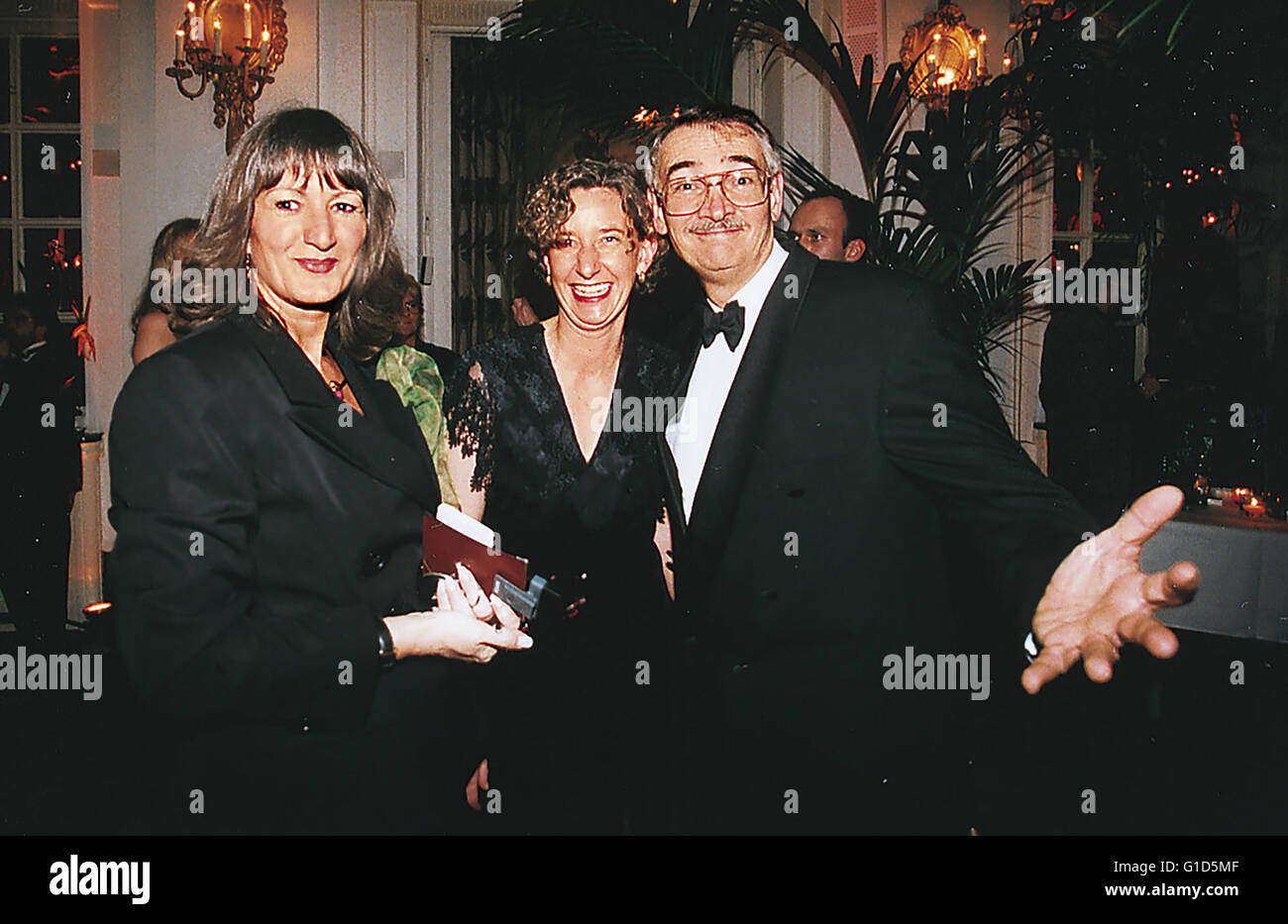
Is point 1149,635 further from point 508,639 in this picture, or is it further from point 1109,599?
point 508,639

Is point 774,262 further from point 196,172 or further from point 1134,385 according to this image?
point 196,172

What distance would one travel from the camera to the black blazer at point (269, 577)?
1.58m

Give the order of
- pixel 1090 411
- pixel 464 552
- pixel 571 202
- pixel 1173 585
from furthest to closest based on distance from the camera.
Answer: pixel 1090 411 → pixel 571 202 → pixel 464 552 → pixel 1173 585

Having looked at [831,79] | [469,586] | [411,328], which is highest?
[831,79]

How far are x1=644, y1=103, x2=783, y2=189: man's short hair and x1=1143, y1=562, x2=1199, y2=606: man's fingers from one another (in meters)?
1.13

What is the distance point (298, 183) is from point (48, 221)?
5259 millimetres

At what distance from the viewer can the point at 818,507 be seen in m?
1.98

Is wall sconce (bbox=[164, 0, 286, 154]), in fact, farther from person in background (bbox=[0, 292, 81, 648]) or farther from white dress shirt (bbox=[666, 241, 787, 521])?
white dress shirt (bbox=[666, 241, 787, 521])

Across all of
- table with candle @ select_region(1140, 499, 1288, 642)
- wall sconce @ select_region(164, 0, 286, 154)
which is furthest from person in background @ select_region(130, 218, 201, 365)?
table with candle @ select_region(1140, 499, 1288, 642)

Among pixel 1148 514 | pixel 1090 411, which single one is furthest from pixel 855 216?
pixel 1148 514

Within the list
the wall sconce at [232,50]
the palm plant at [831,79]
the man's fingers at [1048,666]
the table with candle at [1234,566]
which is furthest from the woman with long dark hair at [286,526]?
the wall sconce at [232,50]

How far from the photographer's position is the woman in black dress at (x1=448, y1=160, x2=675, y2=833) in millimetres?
2105

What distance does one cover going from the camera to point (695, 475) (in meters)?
2.06

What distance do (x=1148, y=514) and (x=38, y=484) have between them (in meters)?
4.47
